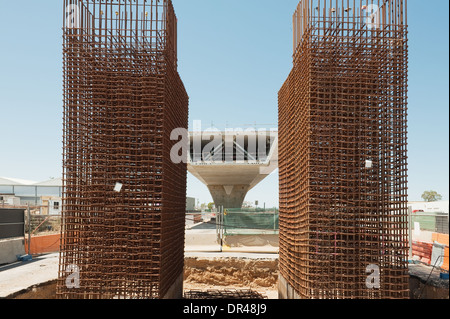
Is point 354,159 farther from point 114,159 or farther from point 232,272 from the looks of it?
point 232,272

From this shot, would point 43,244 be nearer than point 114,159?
No

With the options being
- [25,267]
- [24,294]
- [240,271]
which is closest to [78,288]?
[24,294]

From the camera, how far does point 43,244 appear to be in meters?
18.5

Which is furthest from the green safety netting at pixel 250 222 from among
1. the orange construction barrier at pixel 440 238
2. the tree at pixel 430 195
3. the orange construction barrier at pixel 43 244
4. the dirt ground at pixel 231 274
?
the tree at pixel 430 195

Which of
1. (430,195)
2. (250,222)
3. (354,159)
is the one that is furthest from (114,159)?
(430,195)

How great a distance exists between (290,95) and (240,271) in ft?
34.8

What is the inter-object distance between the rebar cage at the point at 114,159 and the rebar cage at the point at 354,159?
162 inches

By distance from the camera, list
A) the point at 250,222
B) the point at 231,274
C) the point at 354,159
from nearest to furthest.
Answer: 1. the point at 354,159
2. the point at 231,274
3. the point at 250,222

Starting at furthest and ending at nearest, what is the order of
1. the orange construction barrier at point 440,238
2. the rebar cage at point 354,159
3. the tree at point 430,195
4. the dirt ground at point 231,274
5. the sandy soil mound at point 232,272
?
1. the tree at point 430,195
2. the sandy soil mound at point 232,272
3. the dirt ground at point 231,274
4. the orange construction barrier at point 440,238
5. the rebar cage at point 354,159

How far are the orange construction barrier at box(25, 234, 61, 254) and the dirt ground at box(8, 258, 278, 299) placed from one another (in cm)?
Result: 742

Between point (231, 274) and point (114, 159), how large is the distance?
1137 cm

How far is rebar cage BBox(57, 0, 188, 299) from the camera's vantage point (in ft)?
31.0

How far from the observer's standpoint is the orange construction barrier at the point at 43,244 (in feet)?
58.4

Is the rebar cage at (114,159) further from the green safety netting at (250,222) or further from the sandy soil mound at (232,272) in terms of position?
the green safety netting at (250,222)
